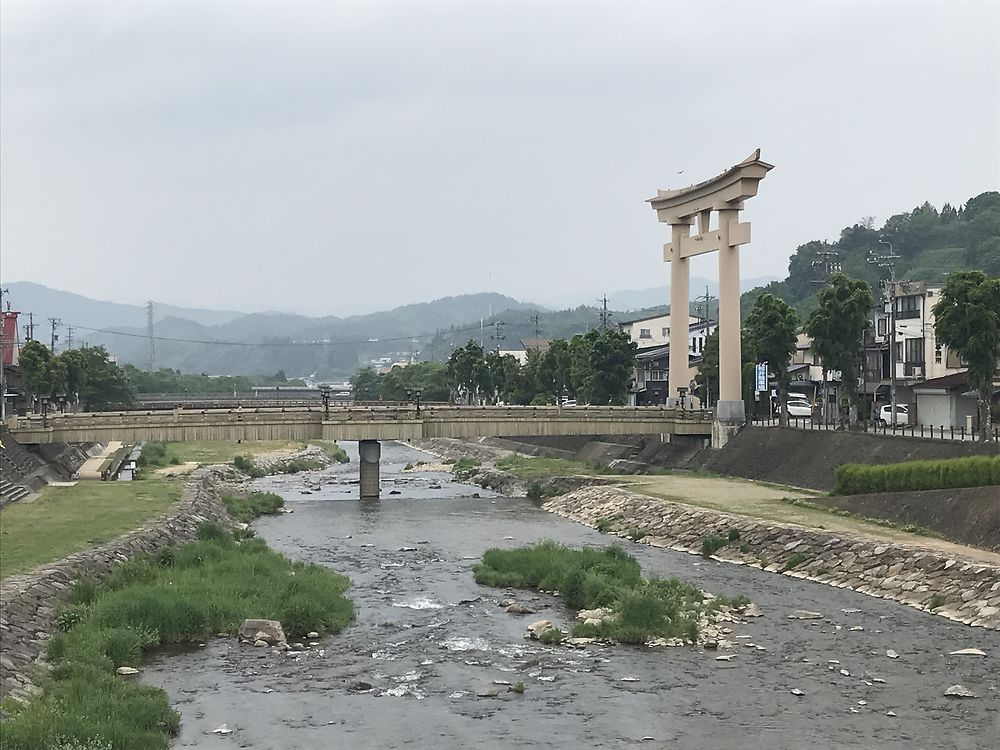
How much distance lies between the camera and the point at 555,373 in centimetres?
11112

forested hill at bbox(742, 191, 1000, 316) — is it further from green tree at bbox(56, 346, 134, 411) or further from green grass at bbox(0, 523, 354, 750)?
green grass at bbox(0, 523, 354, 750)

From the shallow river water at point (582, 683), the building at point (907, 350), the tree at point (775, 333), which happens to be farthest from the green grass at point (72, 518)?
the building at point (907, 350)

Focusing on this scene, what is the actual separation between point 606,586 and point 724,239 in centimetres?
4237

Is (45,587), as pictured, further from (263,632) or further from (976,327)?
(976,327)

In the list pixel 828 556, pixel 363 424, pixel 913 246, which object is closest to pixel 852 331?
pixel 828 556

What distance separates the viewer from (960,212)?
175875 millimetres

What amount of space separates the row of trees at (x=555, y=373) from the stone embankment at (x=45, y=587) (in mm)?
49111

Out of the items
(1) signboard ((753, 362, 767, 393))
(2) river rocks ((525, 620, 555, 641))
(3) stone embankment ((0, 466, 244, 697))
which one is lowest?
(2) river rocks ((525, 620, 555, 641))

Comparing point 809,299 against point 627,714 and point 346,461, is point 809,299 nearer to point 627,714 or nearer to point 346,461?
point 346,461

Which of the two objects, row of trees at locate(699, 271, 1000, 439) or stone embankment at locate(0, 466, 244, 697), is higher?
row of trees at locate(699, 271, 1000, 439)

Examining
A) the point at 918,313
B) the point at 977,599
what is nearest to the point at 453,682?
the point at 977,599

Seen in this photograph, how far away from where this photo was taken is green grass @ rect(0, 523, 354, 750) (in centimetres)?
2206

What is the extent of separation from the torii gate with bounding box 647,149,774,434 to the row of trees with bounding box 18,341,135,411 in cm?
4983

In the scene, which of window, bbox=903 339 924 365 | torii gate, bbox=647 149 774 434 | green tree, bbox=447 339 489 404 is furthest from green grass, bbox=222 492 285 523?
green tree, bbox=447 339 489 404
